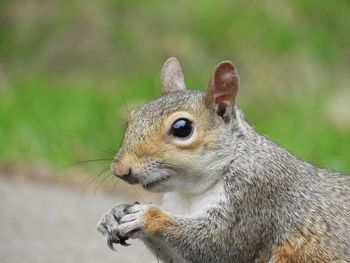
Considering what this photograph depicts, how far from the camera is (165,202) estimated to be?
3.98m

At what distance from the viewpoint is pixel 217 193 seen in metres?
3.81

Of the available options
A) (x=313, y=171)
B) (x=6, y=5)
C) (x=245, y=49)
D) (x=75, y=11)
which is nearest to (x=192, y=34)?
(x=245, y=49)

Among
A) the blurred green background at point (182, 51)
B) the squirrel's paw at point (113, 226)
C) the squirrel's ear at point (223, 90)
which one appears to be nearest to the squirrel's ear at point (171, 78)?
the squirrel's ear at point (223, 90)

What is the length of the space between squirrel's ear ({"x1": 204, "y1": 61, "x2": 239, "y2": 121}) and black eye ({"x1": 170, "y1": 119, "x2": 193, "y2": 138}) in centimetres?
15

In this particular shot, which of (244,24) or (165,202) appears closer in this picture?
(165,202)

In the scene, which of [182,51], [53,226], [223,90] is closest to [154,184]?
[223,90]

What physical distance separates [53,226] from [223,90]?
74.4 inches

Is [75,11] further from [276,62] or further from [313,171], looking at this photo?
[313,171]

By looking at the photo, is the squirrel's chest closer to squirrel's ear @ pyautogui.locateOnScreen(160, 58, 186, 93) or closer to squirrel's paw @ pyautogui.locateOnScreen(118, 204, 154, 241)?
squirrel's paw @ pyautogui.locateOnScreen(118, 204, 154, 241)

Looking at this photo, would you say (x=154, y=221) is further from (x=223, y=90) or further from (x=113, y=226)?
(x=223, y=90)

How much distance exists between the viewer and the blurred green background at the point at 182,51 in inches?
310

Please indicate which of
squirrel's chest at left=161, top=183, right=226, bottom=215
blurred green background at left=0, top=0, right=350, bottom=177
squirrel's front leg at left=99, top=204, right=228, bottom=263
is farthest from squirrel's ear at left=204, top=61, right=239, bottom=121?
blurred green background at left=0, top=0, right=350, bottom=177

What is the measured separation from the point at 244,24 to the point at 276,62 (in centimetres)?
47

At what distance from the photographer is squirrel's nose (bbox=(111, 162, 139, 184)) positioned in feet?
11.9
